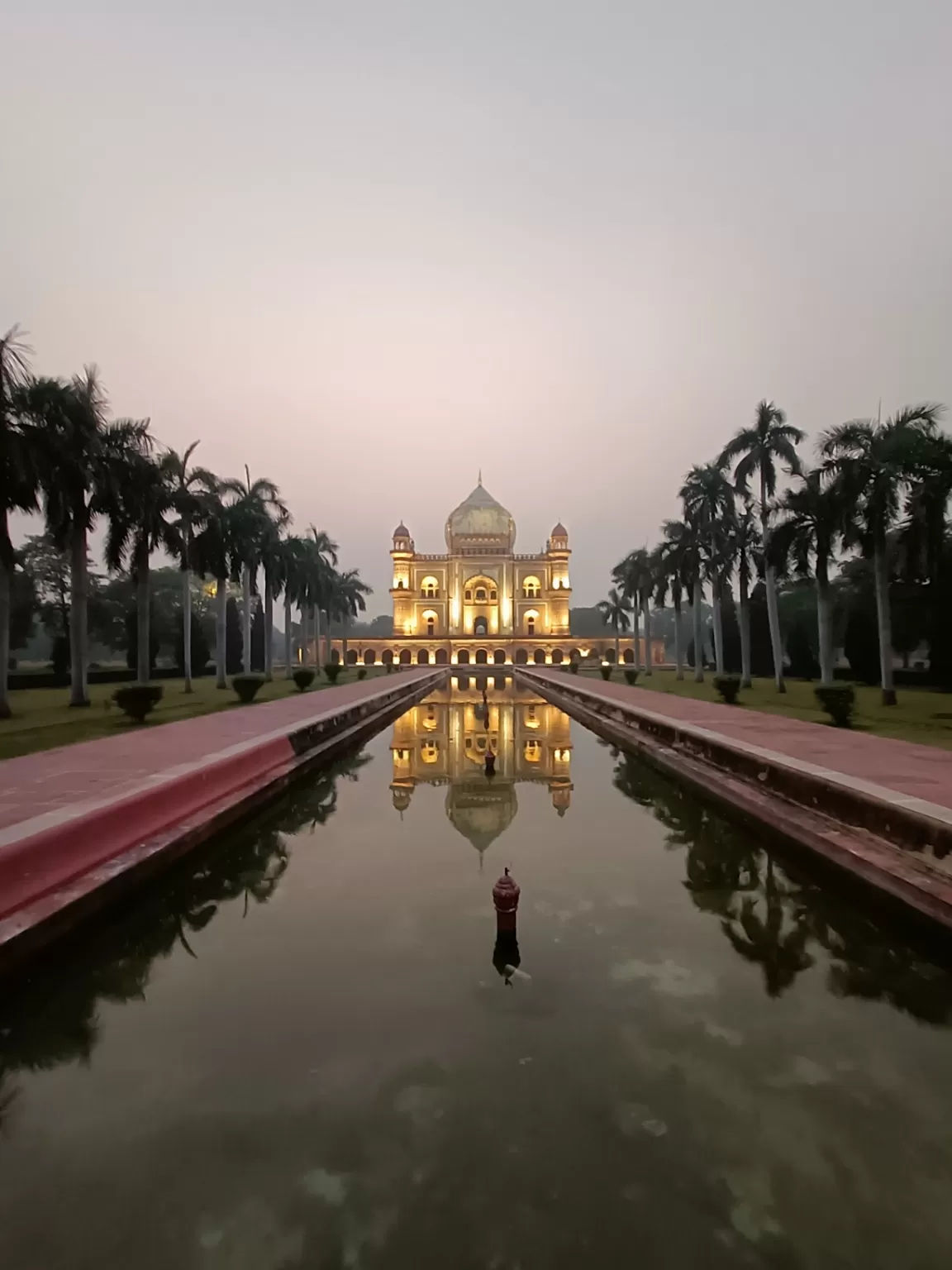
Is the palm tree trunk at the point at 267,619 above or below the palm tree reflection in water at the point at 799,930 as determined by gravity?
above

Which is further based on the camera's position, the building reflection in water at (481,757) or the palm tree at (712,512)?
the palm tree at (712,512)

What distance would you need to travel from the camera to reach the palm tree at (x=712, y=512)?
1129 inches

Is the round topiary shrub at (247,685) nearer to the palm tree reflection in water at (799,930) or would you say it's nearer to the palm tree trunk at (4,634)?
the palm tree trunk at (4,634)

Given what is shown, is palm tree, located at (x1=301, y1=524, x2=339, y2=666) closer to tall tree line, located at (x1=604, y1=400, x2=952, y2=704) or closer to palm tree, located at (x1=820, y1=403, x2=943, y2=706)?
tall tree line, located at (x1=604, y1=400, x2=952, y2=704)

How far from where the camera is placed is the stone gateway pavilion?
70250mm

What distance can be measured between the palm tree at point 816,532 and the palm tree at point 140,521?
56.2 ft

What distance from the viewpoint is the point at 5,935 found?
401 centimetres

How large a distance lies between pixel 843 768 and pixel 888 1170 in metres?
6.14

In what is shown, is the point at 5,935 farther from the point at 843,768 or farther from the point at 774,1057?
the point at 843,768

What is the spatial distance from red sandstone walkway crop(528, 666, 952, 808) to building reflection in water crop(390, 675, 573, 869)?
2.69 meters

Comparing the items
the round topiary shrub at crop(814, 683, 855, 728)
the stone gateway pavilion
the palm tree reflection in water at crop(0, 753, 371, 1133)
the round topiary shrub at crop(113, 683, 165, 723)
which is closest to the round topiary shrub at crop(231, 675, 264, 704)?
the round topiary shrub at crop(113, 683, 165, 723)

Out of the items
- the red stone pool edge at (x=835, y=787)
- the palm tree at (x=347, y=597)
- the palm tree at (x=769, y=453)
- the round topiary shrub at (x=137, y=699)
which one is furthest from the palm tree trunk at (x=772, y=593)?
the palm tree at (x=347, y=597)

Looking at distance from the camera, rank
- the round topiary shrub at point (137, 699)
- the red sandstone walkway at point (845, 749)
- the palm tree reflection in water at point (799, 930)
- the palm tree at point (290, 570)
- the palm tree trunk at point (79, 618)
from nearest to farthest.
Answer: the palm tree reflection in water at point (799, 930), the red sandstone walkway at point (845, 749), the round topiary shrub at point (137, 699), the palm tree trunk at point (79, 618), the palm tree at point (290, 570)

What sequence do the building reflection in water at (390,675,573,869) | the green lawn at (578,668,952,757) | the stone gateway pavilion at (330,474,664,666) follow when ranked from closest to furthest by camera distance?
the building reflection in water at (390,675,573,869)
the green lawn at (578,668,952,757)
the stone gateway pavilion at (330,474,664,666)
